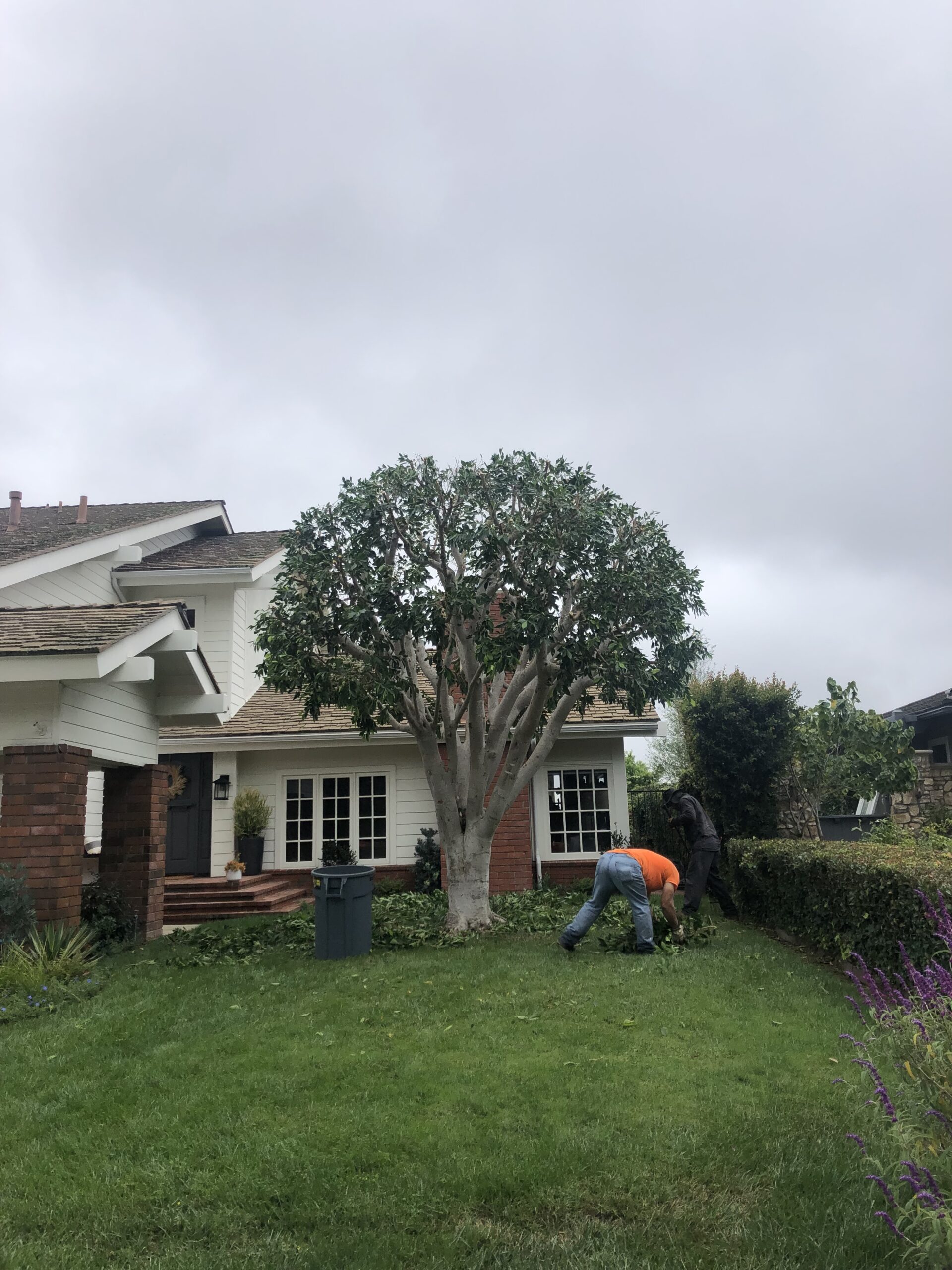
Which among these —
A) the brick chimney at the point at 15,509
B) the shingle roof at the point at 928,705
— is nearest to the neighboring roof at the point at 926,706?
the shingle roof at the point at 928,705

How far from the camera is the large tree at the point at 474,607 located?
9594 mm

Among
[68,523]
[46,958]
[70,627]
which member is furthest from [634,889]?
[68,523]

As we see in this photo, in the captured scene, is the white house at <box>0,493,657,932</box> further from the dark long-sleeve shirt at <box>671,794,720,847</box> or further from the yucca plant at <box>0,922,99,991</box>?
the dark long-sleeve shirt at <box>671,794,720,847</box>

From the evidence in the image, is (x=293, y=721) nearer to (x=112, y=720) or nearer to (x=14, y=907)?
(x=112, y=720)

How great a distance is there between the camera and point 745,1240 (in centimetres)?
311

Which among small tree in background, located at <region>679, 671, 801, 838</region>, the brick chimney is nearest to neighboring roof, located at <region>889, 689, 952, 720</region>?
small tree in background, located at <region>679, 671, 801, 838</region>

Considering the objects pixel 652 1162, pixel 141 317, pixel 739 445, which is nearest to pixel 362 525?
pixel 141 317

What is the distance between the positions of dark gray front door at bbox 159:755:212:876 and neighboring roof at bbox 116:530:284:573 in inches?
138

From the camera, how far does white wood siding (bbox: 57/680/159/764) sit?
8.77 meters

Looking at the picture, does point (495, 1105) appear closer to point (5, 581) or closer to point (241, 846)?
point (5, 581)

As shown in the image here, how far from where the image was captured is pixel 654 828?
17359 mm

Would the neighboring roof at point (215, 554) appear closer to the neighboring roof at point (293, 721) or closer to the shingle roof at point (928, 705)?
the neighboring roof at point (293, 721)

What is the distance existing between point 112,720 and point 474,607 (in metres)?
4.31

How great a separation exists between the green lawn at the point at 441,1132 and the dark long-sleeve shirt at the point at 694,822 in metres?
3.69
